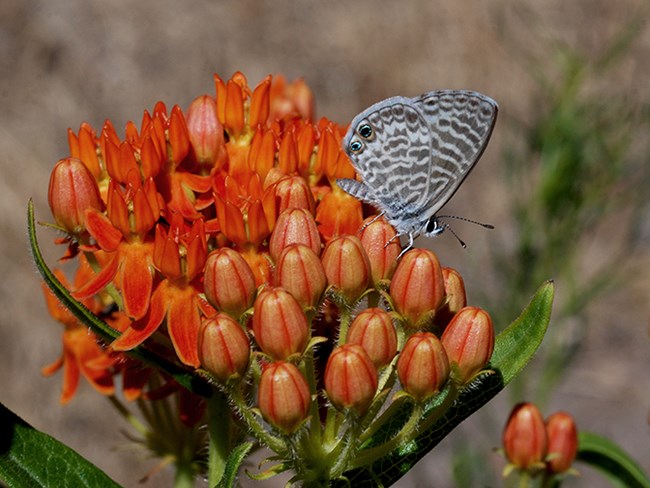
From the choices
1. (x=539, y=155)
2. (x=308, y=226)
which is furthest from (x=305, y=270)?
(x=539, y=155)

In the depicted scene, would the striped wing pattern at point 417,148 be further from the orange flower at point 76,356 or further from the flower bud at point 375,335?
the orange flower at point 76,356

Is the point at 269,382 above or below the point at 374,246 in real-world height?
below

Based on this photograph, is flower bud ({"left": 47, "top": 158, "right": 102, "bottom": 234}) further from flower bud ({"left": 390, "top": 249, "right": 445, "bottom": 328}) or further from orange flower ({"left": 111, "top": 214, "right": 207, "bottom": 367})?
flower bud ({"left": 390, "top": 249, "right": 445, "bottom": 328})

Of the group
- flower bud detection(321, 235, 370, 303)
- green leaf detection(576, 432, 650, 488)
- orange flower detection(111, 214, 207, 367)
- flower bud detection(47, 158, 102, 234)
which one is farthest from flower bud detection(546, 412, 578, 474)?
flower bud detection(47, 158, 102, 234)

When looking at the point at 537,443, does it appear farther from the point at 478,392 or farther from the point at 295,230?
the point at 295,230

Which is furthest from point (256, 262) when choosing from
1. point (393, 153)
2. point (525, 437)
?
point (525, 437)

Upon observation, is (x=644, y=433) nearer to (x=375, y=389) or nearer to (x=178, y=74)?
(x=178, y=74)

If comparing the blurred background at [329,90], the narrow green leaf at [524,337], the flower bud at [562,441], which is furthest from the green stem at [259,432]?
the blurred background at [329,90]
